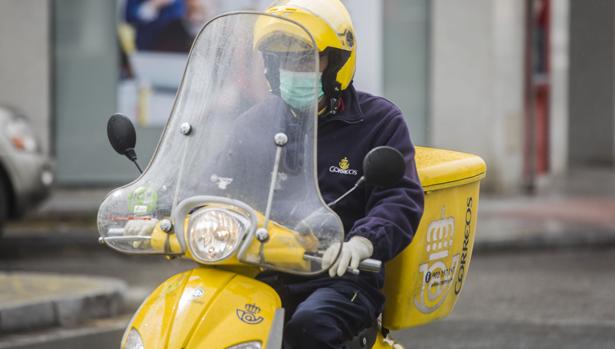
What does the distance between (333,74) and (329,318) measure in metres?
0.73

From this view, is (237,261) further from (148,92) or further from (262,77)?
(148,92)

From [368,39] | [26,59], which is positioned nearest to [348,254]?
[26,59]

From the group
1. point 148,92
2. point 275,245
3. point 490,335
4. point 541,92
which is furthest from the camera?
point 541,92

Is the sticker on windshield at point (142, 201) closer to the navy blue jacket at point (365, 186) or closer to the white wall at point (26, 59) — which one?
the navy blue jacket at point (365, 186)

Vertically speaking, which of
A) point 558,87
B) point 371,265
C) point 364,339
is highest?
point 371,265

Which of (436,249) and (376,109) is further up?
(376,109)

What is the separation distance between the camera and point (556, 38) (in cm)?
1897

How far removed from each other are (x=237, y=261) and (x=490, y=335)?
13.0 ft

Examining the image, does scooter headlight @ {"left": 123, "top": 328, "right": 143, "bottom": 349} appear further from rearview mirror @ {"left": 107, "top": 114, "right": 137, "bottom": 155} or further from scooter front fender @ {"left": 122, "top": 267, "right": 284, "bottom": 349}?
rearview mirror @ {"left": 107, "top": 114, "right": 137, "bottom": 155}

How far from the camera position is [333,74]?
12.2 ft

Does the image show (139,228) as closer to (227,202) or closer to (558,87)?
(227,202)

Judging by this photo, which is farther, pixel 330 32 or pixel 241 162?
pixel 330 32

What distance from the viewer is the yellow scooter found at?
316 centimetres

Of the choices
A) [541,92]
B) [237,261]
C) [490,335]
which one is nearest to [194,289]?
[237,261]
